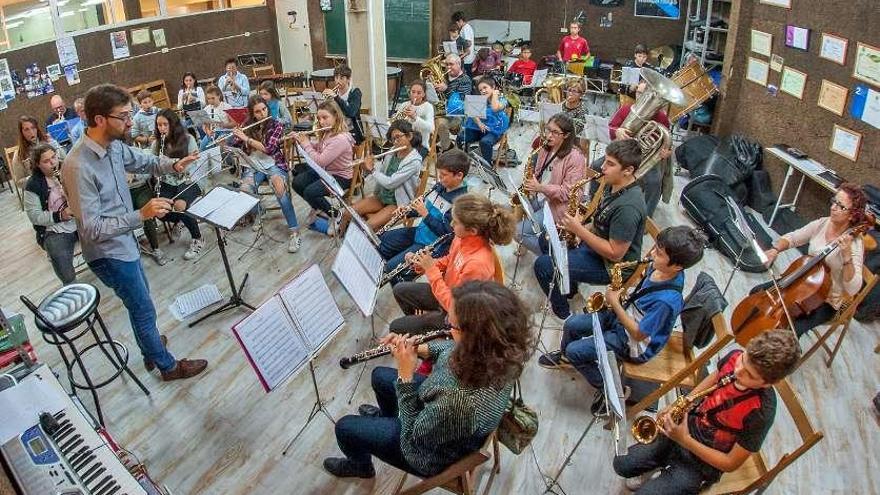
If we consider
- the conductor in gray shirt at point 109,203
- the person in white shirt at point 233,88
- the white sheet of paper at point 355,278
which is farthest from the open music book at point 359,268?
the person in white shirt at point 233,88

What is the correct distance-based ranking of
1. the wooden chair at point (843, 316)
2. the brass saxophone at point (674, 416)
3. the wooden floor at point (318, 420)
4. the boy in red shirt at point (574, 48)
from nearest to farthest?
the brass saxophone at point (674, 416), the wooden floor at point (318, 420), the wooden chair at point (843, 316), the boy in red shirt at point (574, 48)

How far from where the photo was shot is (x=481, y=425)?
2.09 m

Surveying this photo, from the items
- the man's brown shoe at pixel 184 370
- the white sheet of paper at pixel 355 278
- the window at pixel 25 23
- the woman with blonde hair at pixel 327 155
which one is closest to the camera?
the white sheet of paper at pixel 355 278

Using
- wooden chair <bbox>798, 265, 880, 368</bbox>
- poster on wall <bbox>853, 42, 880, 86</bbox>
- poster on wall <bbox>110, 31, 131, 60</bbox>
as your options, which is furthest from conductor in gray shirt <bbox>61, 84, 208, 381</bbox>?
poster on wall <bbox>110, 31, 131, 60</bbox>

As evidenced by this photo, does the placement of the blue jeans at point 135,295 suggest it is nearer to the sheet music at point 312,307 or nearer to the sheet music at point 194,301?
the sheet music at point 194,301

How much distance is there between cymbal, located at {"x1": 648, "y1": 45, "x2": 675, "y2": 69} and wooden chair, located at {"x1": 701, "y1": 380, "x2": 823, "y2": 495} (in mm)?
8093

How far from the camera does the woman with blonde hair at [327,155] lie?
4852 millimetres

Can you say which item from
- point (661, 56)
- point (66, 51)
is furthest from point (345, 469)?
point (661, 56)

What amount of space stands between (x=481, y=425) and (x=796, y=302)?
238 cm

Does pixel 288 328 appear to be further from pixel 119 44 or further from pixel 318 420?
pixel 119 44

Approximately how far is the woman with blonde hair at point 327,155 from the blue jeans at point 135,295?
1.87 m

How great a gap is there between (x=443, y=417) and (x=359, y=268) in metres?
1.11

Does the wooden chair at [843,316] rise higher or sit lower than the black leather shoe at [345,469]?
higher

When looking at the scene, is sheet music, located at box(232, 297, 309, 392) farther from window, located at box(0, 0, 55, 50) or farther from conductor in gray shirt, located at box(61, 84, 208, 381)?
window, located at box(0, 0, 55, 50)
